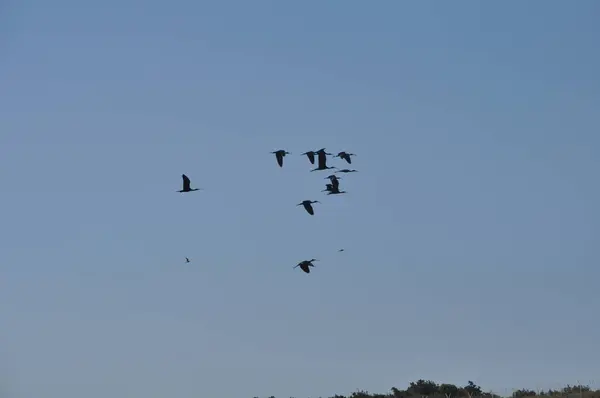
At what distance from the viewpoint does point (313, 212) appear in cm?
6838

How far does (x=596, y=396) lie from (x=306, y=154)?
1565 cm

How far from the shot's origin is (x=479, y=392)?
82812 millimetres

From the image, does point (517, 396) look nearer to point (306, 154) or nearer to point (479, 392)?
point (479, 392)

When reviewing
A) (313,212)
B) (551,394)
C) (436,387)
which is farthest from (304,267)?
(436,387)

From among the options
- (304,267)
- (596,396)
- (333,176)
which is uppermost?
(333,176)

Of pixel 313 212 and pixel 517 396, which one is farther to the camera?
pixel 517 396

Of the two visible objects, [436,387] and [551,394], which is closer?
[551,394]

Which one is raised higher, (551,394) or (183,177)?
(183,177)

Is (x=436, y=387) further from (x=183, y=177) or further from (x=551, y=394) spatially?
(x=183, y=177)

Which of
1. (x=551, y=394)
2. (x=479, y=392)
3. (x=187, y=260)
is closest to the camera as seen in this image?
(x=187, y=260)

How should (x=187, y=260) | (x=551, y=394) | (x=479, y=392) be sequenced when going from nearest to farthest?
(x=187, y=260)
(x=551, y=394)
(x=479, y=392)

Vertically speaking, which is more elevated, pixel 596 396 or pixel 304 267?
pixel 304 267

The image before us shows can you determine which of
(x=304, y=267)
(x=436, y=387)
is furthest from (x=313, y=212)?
(x=436, y=387)

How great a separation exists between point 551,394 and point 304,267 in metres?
13.1
